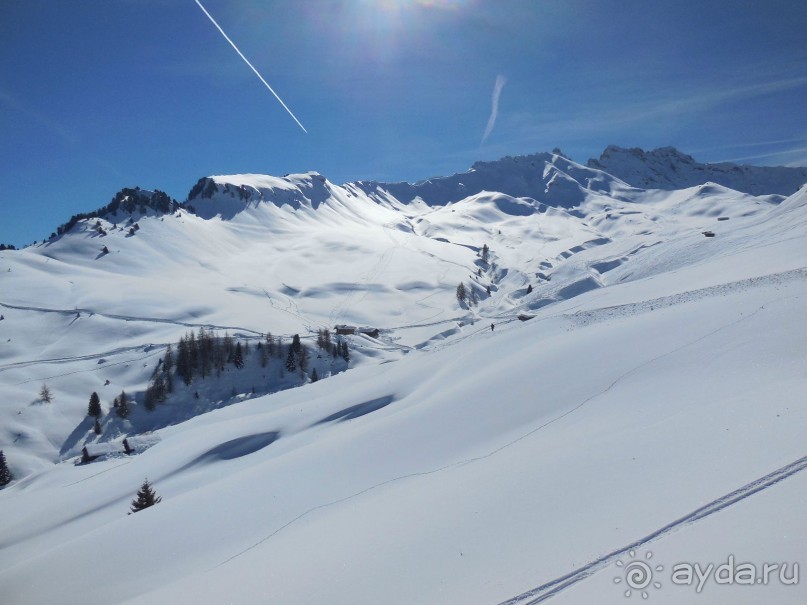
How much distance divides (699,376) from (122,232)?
586 feet

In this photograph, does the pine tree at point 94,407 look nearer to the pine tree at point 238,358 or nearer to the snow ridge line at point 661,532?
the pine tree at point 238,358

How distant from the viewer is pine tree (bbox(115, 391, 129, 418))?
62.7m

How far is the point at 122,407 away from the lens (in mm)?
63000

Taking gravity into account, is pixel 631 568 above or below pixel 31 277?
below

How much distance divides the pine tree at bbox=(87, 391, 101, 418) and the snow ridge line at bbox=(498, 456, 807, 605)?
7131 centimetres

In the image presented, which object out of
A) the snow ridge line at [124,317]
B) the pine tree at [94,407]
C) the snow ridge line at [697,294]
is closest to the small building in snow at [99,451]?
the pine tree at [94,407]

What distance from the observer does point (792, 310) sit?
1648 cm

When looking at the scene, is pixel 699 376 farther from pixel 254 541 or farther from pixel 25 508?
pixel 25 508

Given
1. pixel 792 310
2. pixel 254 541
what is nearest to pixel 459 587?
pixel 254 541

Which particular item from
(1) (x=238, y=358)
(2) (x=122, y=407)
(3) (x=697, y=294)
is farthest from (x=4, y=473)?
(3) (x=697, y=294)

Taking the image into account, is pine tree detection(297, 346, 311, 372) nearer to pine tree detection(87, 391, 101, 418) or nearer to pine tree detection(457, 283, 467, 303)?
pine tree detection(87, 391, 101, 418)

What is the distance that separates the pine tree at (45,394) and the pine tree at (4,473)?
44.7 ft

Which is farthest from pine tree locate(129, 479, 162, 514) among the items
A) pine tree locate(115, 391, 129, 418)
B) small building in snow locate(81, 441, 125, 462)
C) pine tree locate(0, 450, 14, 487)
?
pine tree locate(115, 391, 129, 418)

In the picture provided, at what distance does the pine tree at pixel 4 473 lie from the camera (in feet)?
154
